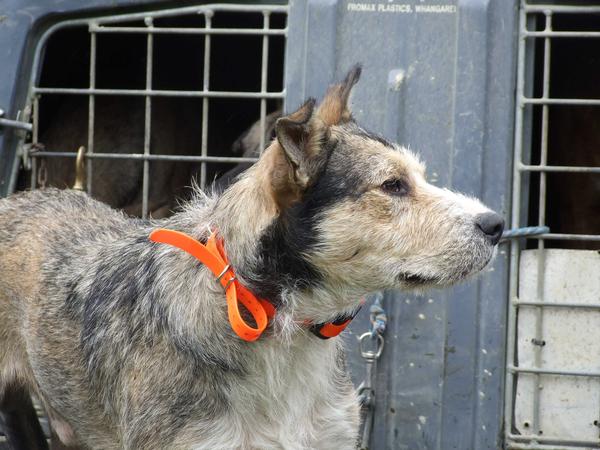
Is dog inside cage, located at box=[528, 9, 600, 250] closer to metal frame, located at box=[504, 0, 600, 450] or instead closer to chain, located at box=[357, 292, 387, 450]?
metal frame, located at box=[504, 0, 600, 450]

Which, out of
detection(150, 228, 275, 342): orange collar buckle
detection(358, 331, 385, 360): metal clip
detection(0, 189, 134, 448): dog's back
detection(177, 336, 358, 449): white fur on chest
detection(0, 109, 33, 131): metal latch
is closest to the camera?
detection(150, 228, 275, 342): orange collar buckle

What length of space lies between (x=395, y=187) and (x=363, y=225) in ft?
0.61

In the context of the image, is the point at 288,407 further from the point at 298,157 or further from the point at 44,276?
the point at 44,276

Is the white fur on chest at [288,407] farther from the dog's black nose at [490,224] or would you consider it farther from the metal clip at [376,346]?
the metal clip at [376,346]

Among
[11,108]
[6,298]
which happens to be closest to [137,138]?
[11,108]

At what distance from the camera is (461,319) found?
5.16 meters

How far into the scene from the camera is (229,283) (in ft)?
12.0

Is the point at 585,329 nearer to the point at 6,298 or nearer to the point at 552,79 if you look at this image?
the point at 6,298

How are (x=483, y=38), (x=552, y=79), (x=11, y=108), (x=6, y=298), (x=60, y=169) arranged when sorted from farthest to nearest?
1. (x=552, y=79)
2. (x=60, y=169)
3. (x=11, y=108)
4. (x=483, y=38)
5. (x=6, y=298)

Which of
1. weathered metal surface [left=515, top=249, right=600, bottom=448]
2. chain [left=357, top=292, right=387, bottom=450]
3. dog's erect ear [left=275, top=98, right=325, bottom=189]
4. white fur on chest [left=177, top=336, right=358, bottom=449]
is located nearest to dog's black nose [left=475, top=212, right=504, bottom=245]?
dog's erect ear [left=275, top=98, right=325, bottom=189]

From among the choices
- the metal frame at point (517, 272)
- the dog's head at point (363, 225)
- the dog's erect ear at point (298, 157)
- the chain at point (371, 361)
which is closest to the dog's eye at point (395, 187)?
the dog's head at point (363, 225)

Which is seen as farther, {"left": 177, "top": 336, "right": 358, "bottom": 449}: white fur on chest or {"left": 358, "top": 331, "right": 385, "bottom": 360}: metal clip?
{"left": 358, "top": 331, "right": 385, "bottom": 360}: metal clip

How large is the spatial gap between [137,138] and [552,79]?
315 centimetres

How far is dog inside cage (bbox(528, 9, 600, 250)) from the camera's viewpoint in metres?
7.34
